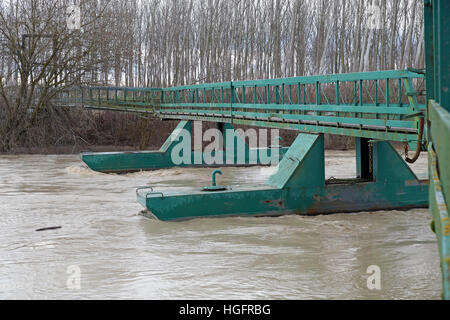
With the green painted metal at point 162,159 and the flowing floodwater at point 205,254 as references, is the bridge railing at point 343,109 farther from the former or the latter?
the flowing floodwater at point 205,254

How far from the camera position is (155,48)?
28750mm

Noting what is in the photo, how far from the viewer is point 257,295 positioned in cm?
696

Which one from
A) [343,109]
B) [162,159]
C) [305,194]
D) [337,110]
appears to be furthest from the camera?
→ [162,159]

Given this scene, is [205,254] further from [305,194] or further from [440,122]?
[440,122]

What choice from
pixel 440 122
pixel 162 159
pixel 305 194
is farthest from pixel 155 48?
pixel 440 122

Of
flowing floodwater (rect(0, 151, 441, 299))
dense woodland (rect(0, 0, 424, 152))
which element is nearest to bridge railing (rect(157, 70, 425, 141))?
flowing floodwater (rect(0, 151, 441, 299))

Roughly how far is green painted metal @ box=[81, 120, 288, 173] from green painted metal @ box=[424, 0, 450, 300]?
1308 cm

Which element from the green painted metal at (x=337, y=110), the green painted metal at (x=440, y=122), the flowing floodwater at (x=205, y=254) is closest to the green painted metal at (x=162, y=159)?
the green painted metal at (x=337, y=110)

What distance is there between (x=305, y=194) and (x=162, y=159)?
9.29 meters

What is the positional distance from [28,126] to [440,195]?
77.3ft

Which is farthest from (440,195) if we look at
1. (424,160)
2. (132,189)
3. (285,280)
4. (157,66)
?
(157,66)

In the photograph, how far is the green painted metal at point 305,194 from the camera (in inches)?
447

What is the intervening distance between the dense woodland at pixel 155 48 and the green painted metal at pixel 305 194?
471 inches
